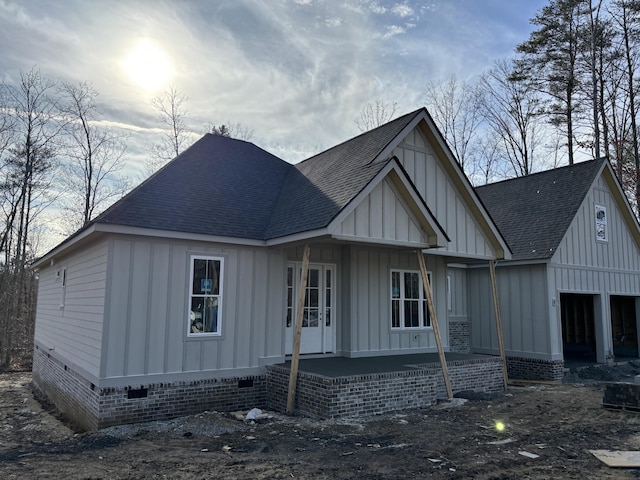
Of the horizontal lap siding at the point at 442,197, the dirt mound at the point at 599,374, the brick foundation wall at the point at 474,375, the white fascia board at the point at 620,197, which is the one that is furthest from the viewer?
the white fascia board at the point at 620,197

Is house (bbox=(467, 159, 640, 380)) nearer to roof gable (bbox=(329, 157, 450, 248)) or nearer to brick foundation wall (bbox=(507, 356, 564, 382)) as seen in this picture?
brick foundation wall (bbox=(507, 356, 564, 382))

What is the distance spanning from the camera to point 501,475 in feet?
17.1

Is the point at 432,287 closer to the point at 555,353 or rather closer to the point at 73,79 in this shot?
the point at 555,353

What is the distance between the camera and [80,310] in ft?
31.6

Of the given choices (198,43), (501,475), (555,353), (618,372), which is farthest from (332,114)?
(501,475)

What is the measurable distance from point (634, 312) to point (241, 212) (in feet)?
49.6

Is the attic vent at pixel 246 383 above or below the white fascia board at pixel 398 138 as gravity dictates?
below

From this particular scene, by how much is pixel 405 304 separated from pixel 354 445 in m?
5.67

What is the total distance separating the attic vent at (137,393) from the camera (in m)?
8.01

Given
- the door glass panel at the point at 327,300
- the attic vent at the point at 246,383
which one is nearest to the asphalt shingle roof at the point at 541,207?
the door glass panel at the point at 327,300

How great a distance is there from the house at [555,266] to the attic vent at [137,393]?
10.1m

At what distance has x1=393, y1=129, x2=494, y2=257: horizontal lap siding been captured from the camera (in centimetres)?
1106

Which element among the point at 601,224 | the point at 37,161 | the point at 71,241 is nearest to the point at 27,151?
the point at 37,161

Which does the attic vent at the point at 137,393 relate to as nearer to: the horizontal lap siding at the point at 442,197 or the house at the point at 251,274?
the house at the point at 251,274
